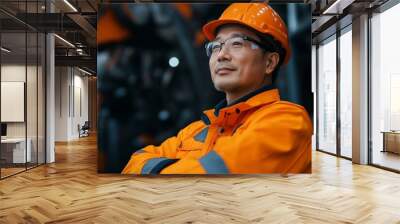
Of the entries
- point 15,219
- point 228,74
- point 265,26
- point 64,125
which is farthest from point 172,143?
point 64,125

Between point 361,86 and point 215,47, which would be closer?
point 215,47

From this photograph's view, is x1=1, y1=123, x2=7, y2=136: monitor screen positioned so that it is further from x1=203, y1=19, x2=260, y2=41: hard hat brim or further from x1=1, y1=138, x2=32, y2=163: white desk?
x1=203, y1=19, x2=260, y2=41: hard hat brim

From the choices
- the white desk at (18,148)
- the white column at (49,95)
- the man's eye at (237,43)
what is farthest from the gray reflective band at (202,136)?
the white column at (49,95)

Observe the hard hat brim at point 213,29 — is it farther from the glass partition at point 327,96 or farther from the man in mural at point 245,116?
the glass partition at point 327,96

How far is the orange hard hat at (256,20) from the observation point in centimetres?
618

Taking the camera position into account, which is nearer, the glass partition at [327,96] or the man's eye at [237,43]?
the man's eye at [237,43]

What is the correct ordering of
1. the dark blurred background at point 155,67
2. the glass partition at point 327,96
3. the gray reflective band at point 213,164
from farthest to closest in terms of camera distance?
the glass partition at point 327,96 < the dark blurred background at point 155,67 < the gray reflective band at point 213,164

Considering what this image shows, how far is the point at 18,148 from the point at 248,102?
4.52 meters

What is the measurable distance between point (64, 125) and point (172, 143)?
11.4 meters

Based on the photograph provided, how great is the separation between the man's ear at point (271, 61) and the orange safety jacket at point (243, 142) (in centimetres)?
28

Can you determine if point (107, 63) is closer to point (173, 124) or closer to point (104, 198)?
point (173, 124)

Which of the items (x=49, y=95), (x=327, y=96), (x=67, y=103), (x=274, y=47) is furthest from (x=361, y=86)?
(x=67, y=103)

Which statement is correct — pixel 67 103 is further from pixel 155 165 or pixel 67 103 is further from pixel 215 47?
pixel 215 47

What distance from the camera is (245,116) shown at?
20.4 ft
